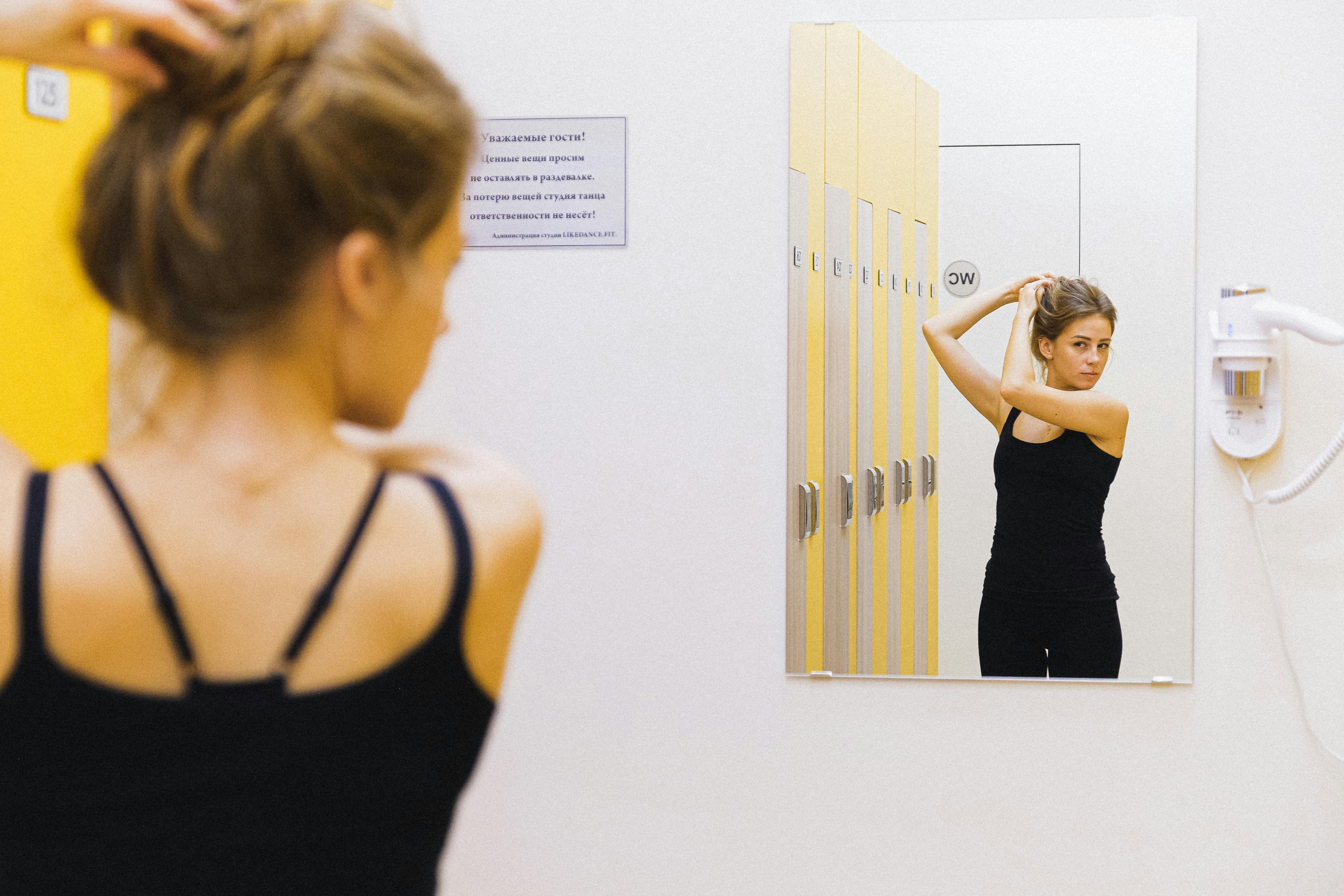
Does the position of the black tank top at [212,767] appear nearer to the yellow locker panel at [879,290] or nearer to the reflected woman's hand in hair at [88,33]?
the reflected woman's hand in hair at [88,33]

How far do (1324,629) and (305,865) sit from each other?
1708 millimetres

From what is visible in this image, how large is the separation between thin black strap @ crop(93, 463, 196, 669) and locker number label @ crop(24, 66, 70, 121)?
105 cm

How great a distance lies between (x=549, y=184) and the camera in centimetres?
184

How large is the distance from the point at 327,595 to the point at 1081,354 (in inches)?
58.7

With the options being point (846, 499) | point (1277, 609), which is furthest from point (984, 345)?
point (1277, 609)

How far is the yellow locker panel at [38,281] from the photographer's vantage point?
1303 mm

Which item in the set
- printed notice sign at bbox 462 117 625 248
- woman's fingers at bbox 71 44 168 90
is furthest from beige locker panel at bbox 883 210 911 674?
woman's fingers at bbox 71 44 168 90

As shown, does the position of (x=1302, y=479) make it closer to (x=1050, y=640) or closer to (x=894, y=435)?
(x=1050, y=640)

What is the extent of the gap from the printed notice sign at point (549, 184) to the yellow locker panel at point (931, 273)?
49 cm

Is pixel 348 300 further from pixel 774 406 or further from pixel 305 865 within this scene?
pixel 774 406

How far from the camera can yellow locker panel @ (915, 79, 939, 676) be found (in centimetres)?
178

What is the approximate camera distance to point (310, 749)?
0.55 metres

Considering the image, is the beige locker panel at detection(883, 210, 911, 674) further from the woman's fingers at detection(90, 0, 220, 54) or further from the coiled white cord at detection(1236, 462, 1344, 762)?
the woman's fingers at detection(90, 0, 220, 54)

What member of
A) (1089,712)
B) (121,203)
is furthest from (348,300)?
(1089,712)
